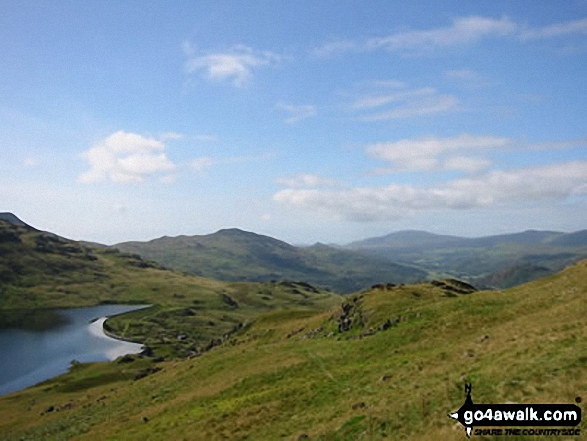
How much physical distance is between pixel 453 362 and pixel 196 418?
23.8 meters

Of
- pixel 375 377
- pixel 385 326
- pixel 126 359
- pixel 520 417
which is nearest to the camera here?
pixel 520 417

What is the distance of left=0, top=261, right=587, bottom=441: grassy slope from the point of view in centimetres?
2462

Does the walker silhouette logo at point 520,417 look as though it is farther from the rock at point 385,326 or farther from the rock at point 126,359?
the rock at point 126,359

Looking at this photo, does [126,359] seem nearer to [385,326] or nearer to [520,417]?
[385,326]

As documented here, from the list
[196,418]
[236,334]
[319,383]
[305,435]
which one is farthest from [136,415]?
[236,334]

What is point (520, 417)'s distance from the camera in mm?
19531

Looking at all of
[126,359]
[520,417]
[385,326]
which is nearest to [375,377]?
[520,417]

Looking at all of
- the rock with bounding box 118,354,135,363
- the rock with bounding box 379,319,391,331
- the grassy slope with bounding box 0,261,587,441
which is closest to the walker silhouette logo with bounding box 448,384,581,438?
the grassy slope with bounding box 0,261,587,441

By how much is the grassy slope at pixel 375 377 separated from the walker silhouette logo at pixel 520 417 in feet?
2.70

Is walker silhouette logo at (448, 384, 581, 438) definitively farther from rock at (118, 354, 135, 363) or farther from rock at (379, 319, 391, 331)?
rock at (118, 354, 135, 363)

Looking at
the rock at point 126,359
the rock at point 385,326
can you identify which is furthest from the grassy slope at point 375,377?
the rock at point 126,359

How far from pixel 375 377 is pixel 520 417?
18.5m

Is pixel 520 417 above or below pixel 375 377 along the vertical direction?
above

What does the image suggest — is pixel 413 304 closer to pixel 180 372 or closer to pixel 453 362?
pixel 453 362
